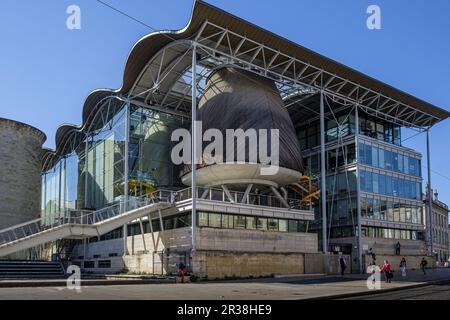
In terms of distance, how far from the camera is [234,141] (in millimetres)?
42281

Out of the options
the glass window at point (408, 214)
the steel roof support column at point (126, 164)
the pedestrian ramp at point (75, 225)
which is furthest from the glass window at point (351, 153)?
the steel roof support column at point (126, 164)

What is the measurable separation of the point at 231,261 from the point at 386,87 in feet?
92.4

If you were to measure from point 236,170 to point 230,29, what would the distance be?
1164 centimetres

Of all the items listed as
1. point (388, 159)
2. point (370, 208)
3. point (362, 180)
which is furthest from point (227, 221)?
point (388, 159)

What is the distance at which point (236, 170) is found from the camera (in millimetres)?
42031

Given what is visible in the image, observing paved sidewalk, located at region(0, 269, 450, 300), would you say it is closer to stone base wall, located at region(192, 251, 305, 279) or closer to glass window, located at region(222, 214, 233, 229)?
stone base wall, located at region(192, 251, 305, 279)

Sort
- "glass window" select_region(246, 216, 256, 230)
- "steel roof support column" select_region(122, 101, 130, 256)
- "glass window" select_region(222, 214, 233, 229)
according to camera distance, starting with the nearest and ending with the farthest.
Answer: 1. "glass window" select_region(222, 214, 233, 229)
2. "glass window" select_region(246, 216, 256, 230)
3. "steel roof support column" select_region(122, 101, 130, 256)

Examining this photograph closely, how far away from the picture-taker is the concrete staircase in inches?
1659

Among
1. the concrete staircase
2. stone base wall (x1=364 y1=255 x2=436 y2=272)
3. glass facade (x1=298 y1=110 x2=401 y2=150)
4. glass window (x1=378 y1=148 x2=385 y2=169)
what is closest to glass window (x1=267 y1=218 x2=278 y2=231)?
stone base wall (x1=364 y1=255 x2=436 y2=272)

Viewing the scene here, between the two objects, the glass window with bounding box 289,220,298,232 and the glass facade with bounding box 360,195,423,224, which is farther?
the glass facade with bounding box 360,195,423,224

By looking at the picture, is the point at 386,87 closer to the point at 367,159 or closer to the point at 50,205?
the point at 367,159

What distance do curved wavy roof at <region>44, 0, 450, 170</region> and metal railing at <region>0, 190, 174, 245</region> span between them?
1304cm

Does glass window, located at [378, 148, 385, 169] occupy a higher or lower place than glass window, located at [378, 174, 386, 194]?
higher

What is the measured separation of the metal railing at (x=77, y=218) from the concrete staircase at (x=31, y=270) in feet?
10.5
